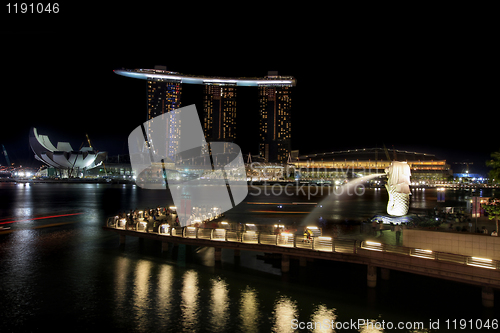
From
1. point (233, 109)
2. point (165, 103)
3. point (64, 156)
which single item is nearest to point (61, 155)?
point (64, 156)

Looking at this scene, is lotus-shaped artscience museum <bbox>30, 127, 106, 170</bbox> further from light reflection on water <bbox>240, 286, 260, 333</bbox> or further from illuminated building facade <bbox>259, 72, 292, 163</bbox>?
light reflection on water <bbox>240, 286, 260, 333</bbox>

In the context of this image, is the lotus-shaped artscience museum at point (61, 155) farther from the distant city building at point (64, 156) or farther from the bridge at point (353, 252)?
the bridge at point (353, 252)

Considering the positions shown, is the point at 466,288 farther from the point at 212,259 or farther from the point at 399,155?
the point at 399,155

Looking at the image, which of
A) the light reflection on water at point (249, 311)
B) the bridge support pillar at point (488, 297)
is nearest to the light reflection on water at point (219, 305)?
A: the light reflection on water at point (249, 311)

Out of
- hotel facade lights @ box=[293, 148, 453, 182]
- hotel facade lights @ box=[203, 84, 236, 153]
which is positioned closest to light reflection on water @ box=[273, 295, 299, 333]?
hotel facade lights @ box=[293, 148, 453, 182]

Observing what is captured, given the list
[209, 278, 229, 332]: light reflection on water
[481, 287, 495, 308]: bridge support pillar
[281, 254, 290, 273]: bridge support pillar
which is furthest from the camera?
[281, 254, 290, 273]: bridge support pillar

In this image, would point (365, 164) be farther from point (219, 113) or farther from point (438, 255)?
point (438, 255)

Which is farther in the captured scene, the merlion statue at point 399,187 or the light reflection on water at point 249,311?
the merlion statue at point 399,187
